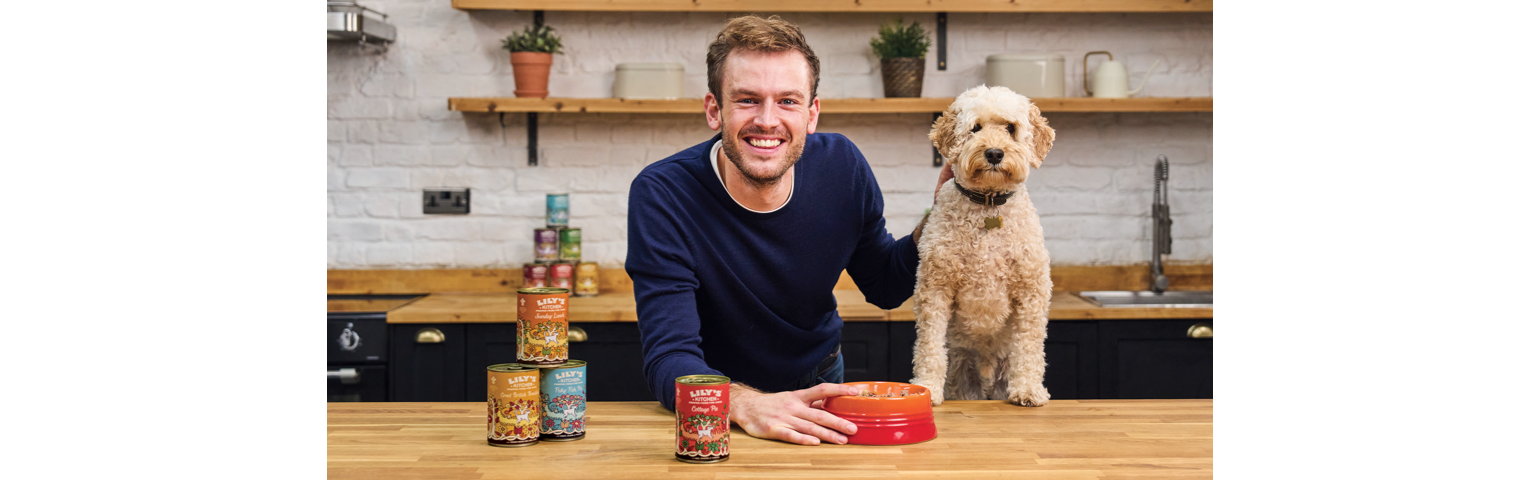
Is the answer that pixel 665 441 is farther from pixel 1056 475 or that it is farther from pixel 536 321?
pixel 1056 475

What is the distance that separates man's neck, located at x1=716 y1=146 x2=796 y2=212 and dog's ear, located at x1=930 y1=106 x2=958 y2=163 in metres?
0.29

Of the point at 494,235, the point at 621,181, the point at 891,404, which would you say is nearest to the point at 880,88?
the point at 621,181

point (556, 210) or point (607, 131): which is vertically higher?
point (607, 131)

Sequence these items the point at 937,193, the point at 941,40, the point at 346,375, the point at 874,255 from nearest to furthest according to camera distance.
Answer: the point at 937,193 < the point at 874,255 < the point at 346,375 < the point at 941,40

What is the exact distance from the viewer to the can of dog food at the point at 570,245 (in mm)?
3197

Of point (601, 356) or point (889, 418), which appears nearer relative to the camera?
point (889, 418)

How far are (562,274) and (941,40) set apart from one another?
1479 mm

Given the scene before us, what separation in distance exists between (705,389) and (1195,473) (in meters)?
0.62

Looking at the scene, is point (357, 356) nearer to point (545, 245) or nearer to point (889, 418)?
point (545, 245)

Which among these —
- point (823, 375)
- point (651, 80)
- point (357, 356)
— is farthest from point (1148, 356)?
point (357, 356)

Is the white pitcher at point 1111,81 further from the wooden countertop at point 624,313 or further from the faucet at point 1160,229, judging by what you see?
the wooden countertop at point 624,313

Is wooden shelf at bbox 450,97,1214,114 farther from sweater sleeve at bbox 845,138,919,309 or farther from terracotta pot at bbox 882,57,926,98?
sweater sleeve at bbox 845,138,919,309

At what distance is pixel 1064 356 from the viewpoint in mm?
2844

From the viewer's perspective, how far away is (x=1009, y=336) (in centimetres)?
158
